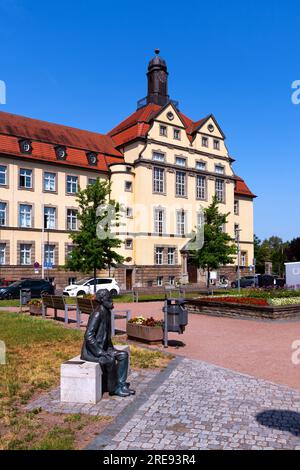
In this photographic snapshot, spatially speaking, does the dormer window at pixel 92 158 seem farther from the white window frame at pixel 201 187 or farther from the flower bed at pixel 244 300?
the flower bed at pixel 244 300

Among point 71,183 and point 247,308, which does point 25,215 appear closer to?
point 71,183

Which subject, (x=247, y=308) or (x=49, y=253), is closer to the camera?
(x=247, y=308)

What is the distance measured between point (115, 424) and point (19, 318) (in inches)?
481

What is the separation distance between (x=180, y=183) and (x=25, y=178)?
16743 mm

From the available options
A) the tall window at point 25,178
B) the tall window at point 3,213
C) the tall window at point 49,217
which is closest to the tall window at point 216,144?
the tall window at point 49,217

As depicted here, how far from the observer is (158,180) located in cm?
4625

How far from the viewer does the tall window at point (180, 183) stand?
48.0 m

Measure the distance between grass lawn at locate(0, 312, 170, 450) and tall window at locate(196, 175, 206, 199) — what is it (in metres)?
36.9

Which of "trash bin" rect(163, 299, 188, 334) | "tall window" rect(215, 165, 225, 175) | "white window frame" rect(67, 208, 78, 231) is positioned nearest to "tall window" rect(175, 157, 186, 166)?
"tall window" rect(215, 165, 225, 175)

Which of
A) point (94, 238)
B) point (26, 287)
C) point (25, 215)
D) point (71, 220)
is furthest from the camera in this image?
point (71, 220)

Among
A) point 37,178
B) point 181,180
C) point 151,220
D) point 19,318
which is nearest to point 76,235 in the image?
point 19,318

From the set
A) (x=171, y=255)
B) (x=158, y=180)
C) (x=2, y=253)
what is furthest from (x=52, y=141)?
(x=171, y=255)

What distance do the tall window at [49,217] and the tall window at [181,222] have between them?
13.5 m
